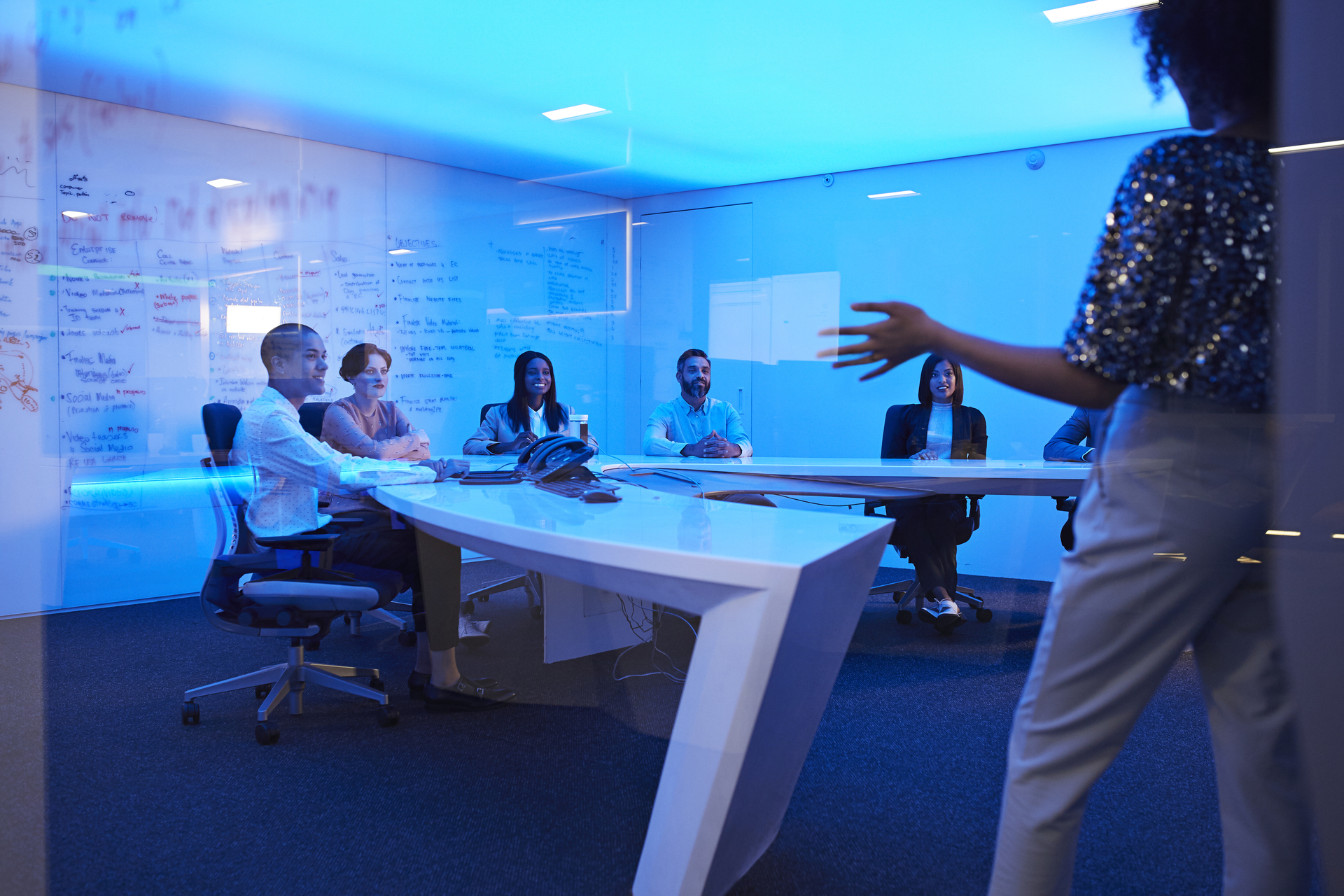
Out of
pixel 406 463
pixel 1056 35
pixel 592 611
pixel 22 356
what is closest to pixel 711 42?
pixel 1056 35

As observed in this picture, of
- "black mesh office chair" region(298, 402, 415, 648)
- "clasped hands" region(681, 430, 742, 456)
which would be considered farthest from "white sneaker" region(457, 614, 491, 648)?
"clasped hands" region(681, 430, 742, 456)

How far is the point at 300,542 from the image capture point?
2371 millimetres

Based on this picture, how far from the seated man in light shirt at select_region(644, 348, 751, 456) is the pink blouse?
42.2 inches

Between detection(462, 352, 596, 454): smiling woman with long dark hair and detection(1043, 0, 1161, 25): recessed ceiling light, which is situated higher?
detection(1043, 0, 1161, 25): recessed ceiling light

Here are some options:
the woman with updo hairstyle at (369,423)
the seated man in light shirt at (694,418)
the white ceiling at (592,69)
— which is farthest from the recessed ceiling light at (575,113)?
the woman with updo hairstyle at (369,423)

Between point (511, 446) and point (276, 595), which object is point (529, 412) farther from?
point (276, 595)

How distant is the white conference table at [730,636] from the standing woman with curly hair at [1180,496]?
0.34 metres

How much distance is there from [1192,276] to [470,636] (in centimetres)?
309

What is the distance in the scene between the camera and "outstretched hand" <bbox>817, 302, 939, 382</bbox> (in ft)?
3.26

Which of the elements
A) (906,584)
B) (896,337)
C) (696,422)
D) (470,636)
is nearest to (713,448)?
(696,422)

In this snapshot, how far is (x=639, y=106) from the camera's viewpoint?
4008 mm

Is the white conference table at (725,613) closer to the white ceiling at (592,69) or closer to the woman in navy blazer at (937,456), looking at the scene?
the woman in navy blazer at (937,456)

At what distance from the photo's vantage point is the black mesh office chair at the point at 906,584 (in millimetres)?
2225

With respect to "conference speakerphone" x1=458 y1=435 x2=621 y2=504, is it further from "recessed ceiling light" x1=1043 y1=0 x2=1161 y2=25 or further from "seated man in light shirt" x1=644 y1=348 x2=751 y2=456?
"recessed ceiling light" x1=1043 y1=0 x2=1161 y2=25
